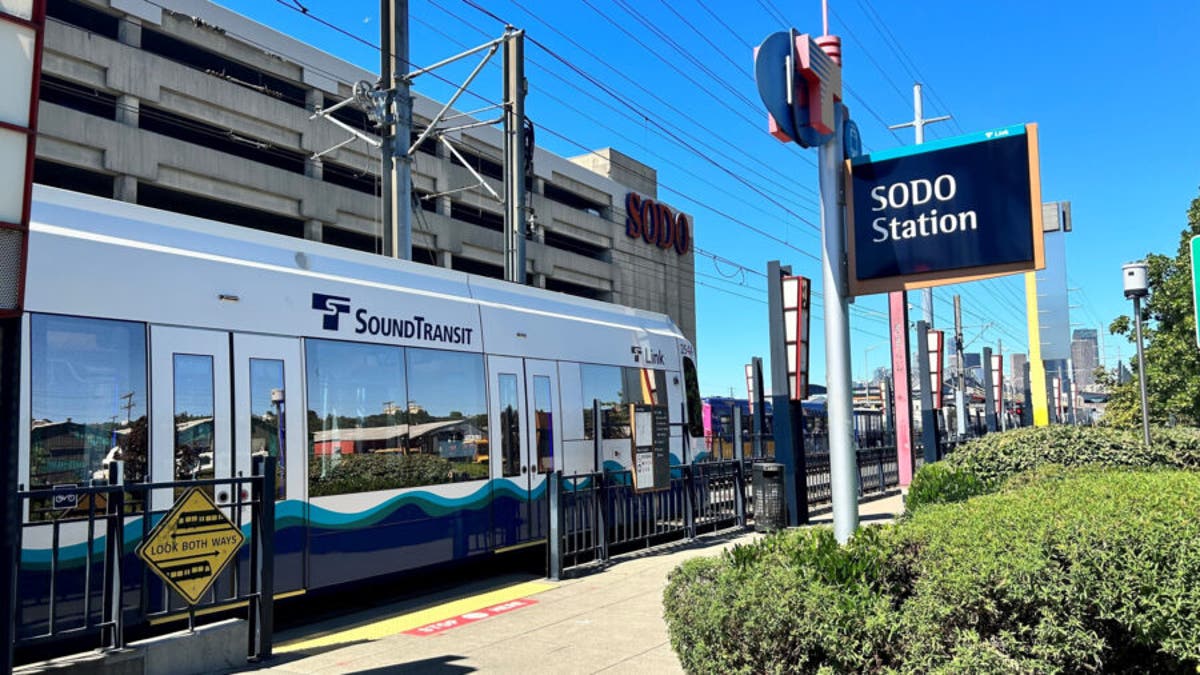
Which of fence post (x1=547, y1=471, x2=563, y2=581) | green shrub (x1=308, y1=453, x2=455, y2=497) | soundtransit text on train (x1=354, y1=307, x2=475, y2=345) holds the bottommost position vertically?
fence post (x1=547, y1=471, x2=563, y2=581)

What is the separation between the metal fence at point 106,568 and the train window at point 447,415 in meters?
2.52

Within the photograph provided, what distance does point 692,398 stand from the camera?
15891 mm

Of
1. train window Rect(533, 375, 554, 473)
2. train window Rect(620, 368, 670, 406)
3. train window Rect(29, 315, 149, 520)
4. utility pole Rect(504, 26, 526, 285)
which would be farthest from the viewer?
utility pole Rect(504, 26, 526, 285)

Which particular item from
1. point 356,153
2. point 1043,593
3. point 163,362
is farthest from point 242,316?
point 356,153

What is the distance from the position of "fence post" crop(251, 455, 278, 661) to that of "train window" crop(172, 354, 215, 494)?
2.88ft

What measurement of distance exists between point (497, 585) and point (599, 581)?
1234mm

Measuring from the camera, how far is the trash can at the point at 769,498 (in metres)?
14.0

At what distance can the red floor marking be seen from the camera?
7873 millimetres

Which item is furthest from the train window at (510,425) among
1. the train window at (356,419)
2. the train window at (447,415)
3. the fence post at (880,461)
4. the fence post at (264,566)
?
the fence post at (880,461)

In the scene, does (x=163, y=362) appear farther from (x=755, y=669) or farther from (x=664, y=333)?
(x=664, y=333)

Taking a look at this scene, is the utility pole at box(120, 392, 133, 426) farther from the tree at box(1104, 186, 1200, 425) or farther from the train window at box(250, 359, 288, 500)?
the tree at box(1104, 186, 1200, 425)

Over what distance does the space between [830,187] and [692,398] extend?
1023cm

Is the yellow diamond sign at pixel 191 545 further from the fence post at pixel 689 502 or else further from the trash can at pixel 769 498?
the trash can at pixel 769 498

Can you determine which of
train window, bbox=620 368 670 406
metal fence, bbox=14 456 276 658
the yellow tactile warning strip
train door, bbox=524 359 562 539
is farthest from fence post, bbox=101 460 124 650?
train window, bbox=620 368 670 406
